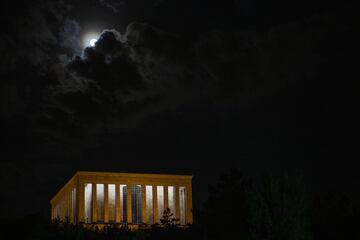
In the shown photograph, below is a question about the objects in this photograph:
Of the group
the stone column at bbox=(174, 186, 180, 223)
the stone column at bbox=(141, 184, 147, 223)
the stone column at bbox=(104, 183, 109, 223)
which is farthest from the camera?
the stone column at bbox=(174, 186, 180, 223)

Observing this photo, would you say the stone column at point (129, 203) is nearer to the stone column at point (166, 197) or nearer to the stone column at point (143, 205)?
the stone column at point (143, 205)

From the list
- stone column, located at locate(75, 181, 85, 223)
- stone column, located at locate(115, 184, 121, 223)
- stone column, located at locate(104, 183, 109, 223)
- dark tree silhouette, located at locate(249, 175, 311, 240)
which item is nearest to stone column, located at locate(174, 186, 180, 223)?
stone column, located at locate(115, 184, 121, 223)

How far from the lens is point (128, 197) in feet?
231

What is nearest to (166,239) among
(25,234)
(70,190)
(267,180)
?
(25,234)

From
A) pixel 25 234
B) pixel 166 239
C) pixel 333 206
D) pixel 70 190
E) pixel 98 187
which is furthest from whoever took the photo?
pixel 70 190

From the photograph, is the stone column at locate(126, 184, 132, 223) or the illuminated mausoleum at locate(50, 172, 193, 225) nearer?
the illuminated mausoleum at locate(50, 172, 193, 225)

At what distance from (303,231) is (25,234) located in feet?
63.9

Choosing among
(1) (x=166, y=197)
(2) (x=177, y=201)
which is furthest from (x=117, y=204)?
(2) (x=177, y=201)

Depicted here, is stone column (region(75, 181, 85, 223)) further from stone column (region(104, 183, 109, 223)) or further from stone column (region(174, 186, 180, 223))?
stone column (region(174, 186, 180, 223))

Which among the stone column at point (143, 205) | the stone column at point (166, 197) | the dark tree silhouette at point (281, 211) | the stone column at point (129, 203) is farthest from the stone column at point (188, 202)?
the dark tree silhouette at point (281, 211)

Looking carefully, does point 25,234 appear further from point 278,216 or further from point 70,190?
point 70,190

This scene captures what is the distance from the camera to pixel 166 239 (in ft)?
141

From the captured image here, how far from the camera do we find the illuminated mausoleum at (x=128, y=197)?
68750 millimetres

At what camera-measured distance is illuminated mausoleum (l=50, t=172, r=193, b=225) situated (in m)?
68.8
